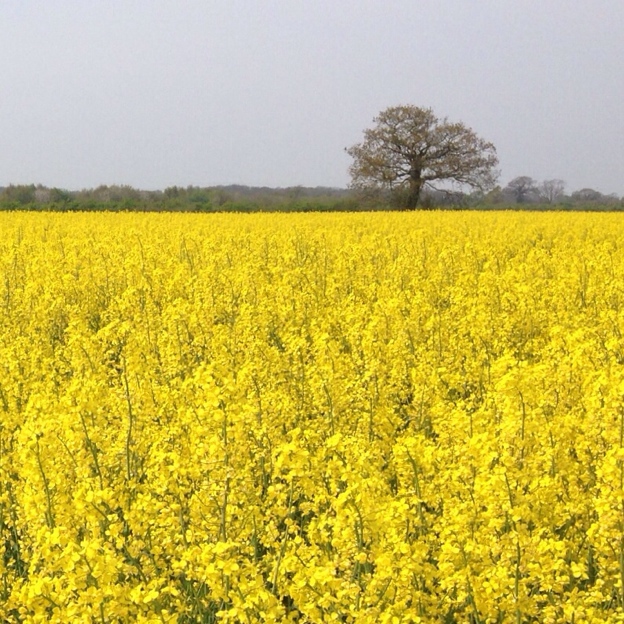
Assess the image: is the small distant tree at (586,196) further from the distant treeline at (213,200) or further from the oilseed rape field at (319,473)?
the oilseed rape field at (319,473)

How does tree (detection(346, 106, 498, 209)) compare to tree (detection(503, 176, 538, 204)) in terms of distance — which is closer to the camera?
tree (detection(346, 106, 498, 209))

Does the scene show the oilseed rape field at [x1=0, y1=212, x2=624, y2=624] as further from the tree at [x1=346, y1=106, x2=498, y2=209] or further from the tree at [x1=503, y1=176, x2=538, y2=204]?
the tree at [x1=503, y1=176, x2=538, y2=204]

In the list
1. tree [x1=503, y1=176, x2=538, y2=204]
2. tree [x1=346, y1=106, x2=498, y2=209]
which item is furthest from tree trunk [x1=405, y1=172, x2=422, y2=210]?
tree [x1=503, y1=176, x2=538, y2=204]

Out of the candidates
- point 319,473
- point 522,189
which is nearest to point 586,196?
point 522,189

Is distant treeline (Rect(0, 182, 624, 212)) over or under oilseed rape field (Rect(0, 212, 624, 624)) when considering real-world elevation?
over

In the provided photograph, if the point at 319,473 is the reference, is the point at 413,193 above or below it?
above

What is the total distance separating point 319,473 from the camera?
9.45 feet

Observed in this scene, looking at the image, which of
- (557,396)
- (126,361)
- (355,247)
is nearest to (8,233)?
(355,247)

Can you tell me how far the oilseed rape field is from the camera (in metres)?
2.16

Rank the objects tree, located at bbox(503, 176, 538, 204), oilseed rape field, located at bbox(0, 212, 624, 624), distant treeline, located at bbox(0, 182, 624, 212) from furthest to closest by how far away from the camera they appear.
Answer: tree, located at bbox(503, 176, 538, 204), distant treeline, located at bbox(0, 182, 624, 212), oilseed rape field, located at bbox(0, 212, 624, 624)

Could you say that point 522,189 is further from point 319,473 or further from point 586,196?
point 319,473

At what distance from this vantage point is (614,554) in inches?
95.1

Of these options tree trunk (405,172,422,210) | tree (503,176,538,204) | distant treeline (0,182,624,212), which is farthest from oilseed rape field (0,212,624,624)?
tree (503,176,538,204)

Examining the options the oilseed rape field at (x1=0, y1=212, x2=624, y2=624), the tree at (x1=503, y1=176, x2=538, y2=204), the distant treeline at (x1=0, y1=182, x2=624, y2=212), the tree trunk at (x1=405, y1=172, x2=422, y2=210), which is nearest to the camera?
the oilseed rape field at (x1=0, y1=212, x2=624, y2=624)
